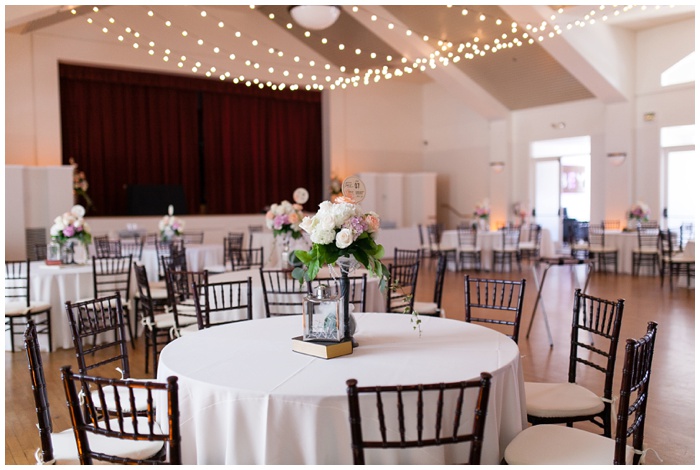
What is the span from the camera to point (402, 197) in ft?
50.8

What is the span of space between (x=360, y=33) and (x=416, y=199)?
431 centimetres

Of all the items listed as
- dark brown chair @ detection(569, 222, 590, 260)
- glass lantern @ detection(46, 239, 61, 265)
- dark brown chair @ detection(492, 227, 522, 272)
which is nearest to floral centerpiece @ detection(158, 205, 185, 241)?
glass lantern @ detection(46, 239, 61, 265)

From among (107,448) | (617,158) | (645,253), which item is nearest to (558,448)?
(107,448)

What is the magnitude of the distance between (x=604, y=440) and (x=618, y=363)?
2916 mm

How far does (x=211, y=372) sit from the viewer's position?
2449 mm

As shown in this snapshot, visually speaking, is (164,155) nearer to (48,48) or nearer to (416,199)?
(48,48)

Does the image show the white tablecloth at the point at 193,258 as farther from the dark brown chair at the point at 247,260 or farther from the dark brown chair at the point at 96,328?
the dark brown chair at the point at 96,328

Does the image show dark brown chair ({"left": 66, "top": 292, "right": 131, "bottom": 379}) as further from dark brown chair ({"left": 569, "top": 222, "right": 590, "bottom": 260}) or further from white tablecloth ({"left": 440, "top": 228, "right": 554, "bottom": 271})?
dark brown chair ({"left": 569, "top": 222, "right": 590, "bottom": 260})

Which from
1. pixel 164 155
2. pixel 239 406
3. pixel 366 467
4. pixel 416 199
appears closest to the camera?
pixel 366 467

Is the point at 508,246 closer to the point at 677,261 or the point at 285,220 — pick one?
the point at 677,261

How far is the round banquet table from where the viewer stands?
2.20 meters

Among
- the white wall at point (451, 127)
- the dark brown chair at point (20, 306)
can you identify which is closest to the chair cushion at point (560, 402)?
the dark brown chair at point (20, 306)

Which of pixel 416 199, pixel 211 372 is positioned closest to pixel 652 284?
pixel 416 199

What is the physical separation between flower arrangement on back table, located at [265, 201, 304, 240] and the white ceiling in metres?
4.89
